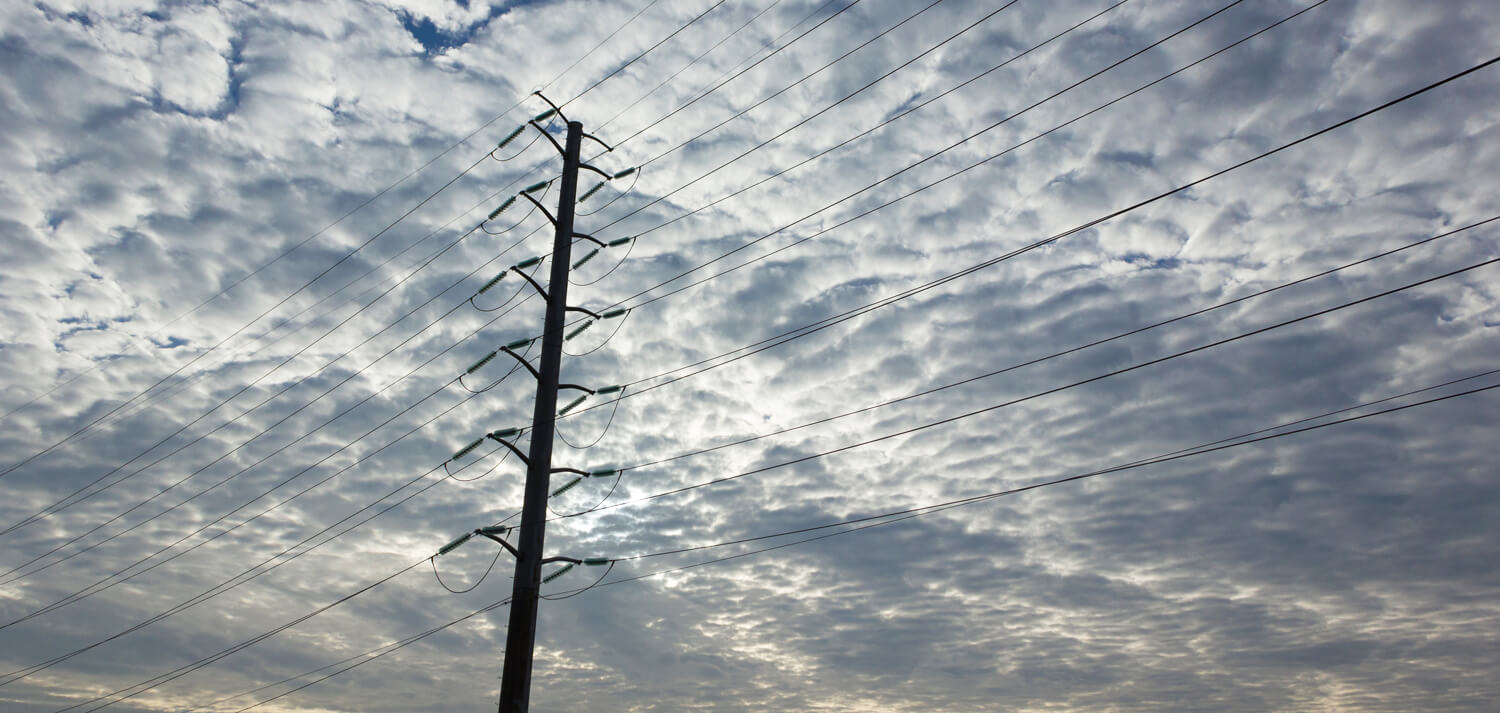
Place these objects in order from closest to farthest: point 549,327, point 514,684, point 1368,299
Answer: point 1368,299, point 514,684, point 549,327

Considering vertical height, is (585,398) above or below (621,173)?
below

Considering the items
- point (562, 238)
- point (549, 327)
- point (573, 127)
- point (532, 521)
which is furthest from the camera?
point (573, 127)

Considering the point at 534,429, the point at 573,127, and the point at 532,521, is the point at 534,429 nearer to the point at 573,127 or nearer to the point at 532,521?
the point at 532,521

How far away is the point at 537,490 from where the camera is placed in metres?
20.4

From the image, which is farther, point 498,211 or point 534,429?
point 498,211

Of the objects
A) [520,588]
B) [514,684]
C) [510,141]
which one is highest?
[510,141]

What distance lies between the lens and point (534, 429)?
69.7 ft

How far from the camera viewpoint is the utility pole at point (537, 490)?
18.6m

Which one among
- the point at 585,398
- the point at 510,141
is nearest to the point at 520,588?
the point at 585,398

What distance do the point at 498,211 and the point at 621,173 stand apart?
426 cm

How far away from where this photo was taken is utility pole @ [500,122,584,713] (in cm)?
1861

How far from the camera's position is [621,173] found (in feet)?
88.2

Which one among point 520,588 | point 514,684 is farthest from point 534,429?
point 514,684

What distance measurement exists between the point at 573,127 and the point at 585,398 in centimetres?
830
